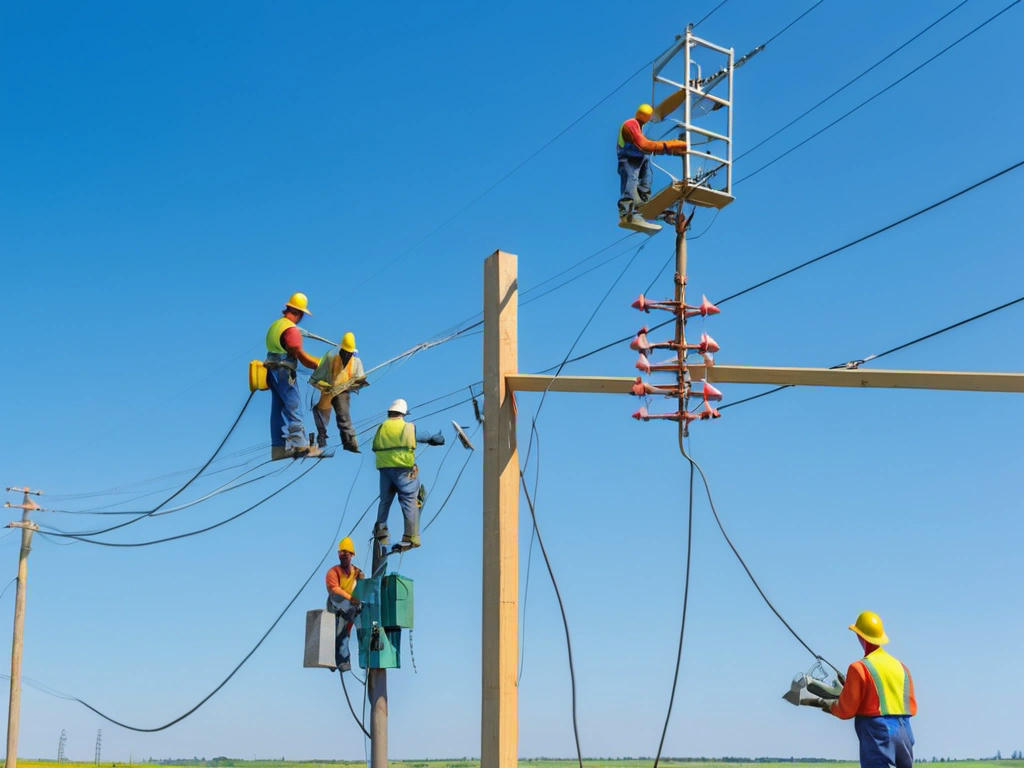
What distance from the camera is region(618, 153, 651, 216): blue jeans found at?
42.6 feet

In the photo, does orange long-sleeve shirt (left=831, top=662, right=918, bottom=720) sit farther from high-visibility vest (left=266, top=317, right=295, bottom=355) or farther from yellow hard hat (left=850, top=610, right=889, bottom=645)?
high-visibility vest (left=266, top=317, right=295, bottom=355)

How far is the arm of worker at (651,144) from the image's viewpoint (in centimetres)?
1277

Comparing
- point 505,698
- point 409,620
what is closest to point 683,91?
point 505,698

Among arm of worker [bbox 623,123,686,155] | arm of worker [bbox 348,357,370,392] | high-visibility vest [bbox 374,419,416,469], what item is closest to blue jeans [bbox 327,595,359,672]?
high-visibility vest [bbox 374,419,416,469]

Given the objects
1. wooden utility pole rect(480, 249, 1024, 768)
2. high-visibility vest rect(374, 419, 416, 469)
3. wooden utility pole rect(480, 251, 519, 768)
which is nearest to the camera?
wooden utility pole rect(480, 249, 1024, 768)

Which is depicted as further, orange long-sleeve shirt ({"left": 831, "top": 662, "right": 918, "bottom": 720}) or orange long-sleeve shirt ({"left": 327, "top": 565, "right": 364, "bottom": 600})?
orange long-sleeve shirt ({"left": 327, "top": 565, "right": 364, "bottom": 600})

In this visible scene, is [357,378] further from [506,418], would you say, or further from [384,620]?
[506,418]

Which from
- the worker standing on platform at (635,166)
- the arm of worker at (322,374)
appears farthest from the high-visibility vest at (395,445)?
the worker standing on platform at (635,166)

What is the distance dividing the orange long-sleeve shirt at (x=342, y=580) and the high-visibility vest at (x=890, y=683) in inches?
357

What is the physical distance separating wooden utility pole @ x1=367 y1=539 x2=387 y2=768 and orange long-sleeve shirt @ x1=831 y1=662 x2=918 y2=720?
27.1 ft

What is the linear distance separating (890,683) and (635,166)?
627cm

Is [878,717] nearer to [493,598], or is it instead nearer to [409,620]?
[493,598]

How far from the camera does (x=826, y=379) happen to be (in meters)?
11.5

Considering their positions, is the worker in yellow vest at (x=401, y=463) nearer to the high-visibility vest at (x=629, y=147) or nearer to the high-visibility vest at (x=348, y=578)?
the high-visibility vest at (x=348, y=578)
